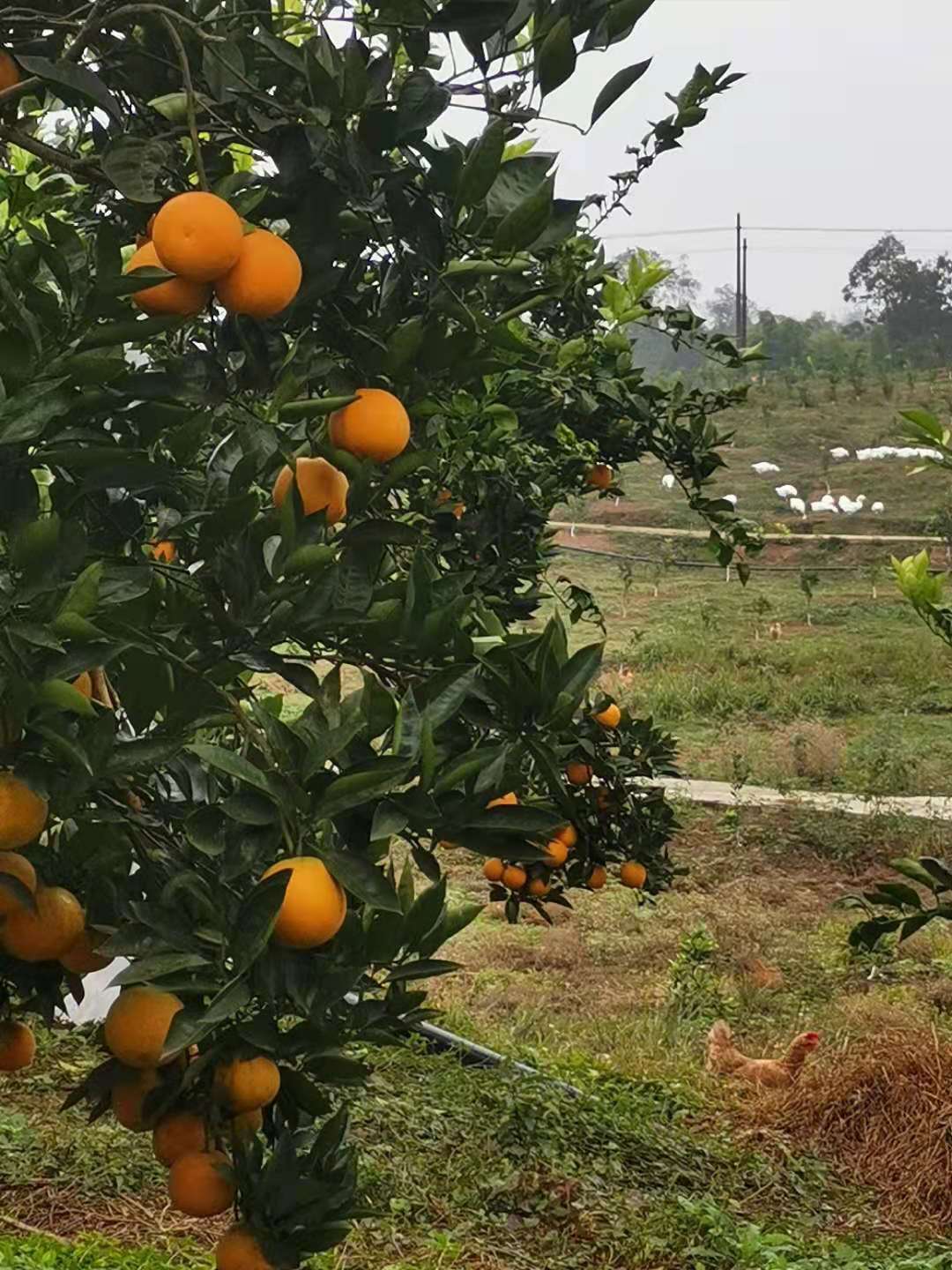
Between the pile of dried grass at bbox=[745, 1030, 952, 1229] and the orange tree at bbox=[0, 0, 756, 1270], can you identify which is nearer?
the orange tree at bbox=[0, 0, 756, 1270]

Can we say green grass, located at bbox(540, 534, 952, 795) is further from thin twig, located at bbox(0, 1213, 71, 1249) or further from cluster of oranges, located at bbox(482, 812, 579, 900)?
thin twig, located at bbox(0, 1213, 71, 1249)

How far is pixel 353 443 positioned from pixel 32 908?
1.03ft

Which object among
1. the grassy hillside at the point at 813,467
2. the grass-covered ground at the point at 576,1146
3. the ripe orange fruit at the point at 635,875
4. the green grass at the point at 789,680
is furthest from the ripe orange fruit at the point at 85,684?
the grassy hillside at the point at 813,467

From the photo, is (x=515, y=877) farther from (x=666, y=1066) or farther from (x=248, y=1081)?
(x=248, y=1081)

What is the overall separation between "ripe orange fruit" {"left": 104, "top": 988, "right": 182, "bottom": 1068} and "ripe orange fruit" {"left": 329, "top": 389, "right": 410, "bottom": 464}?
33 centimetres

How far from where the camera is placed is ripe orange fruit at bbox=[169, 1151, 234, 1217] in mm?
805

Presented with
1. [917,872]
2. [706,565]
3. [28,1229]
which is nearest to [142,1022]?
[917,872]

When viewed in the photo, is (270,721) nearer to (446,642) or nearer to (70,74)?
(446,642)

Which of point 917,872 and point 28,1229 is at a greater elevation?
point 917,872

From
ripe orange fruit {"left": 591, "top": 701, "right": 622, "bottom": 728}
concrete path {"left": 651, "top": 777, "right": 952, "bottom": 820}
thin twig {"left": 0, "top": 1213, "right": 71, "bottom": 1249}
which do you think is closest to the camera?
thin twig {"left": 0, "top": 1213, "right": 71, "bottom": 1249}

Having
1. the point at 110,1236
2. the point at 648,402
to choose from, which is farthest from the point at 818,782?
the point at 110,1236

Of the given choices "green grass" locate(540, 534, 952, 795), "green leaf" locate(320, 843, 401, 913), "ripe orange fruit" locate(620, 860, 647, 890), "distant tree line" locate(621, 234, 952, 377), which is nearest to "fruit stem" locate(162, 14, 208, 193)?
"green leaf" locate(320, 843, 401, 913)

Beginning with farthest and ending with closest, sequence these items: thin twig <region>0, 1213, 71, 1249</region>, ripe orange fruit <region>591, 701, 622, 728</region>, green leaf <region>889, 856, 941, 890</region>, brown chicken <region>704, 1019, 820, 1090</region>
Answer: brown chicken <region>704, 1019, 820, 1090</region>, ripe orange fruit <region>591, 701, 622, 728</region>, thin twig <region>0, 1213, 71, 1249</region>, green leaf <region>889, 856, 941, 890</region>

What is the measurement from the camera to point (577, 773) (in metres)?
2.49
